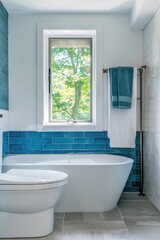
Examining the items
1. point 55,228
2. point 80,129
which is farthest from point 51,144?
point 55,228

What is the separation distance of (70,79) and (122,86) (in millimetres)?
797

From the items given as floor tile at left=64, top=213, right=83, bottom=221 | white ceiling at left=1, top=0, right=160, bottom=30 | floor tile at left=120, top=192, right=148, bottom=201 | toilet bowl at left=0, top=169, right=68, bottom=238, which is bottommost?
floor tile at left=64, top=213, right=83, bottom=221

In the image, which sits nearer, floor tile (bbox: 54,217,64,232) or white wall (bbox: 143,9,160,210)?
floor tile (bbox: 54,217,64,232)

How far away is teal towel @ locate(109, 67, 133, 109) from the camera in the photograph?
3410 millimetres

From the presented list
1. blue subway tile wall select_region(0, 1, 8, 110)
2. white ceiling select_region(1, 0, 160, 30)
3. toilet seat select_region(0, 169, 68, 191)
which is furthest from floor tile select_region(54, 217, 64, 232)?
white ceiling select_region(1, 0, 160, 30)

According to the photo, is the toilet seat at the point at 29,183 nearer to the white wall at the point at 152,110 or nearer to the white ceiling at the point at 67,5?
the white wall at the point at 152,110

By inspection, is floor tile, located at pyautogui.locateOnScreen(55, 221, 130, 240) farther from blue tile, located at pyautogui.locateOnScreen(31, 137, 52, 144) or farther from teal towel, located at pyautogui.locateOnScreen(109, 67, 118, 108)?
teal towel, located at pyautogui.locateOnScreen(109, 67, 118, 108)

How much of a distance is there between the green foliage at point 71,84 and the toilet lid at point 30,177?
1.26 m

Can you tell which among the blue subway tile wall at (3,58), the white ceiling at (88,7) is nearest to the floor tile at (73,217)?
the blue subway tile wall at (3,58)

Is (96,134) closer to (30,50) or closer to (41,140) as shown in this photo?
(41,140)

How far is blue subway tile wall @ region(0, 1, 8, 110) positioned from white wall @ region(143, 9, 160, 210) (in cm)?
Answer: 173

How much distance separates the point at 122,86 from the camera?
3.43m

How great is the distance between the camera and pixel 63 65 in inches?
152

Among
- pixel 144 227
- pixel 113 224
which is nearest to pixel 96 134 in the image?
pixel 113 224
